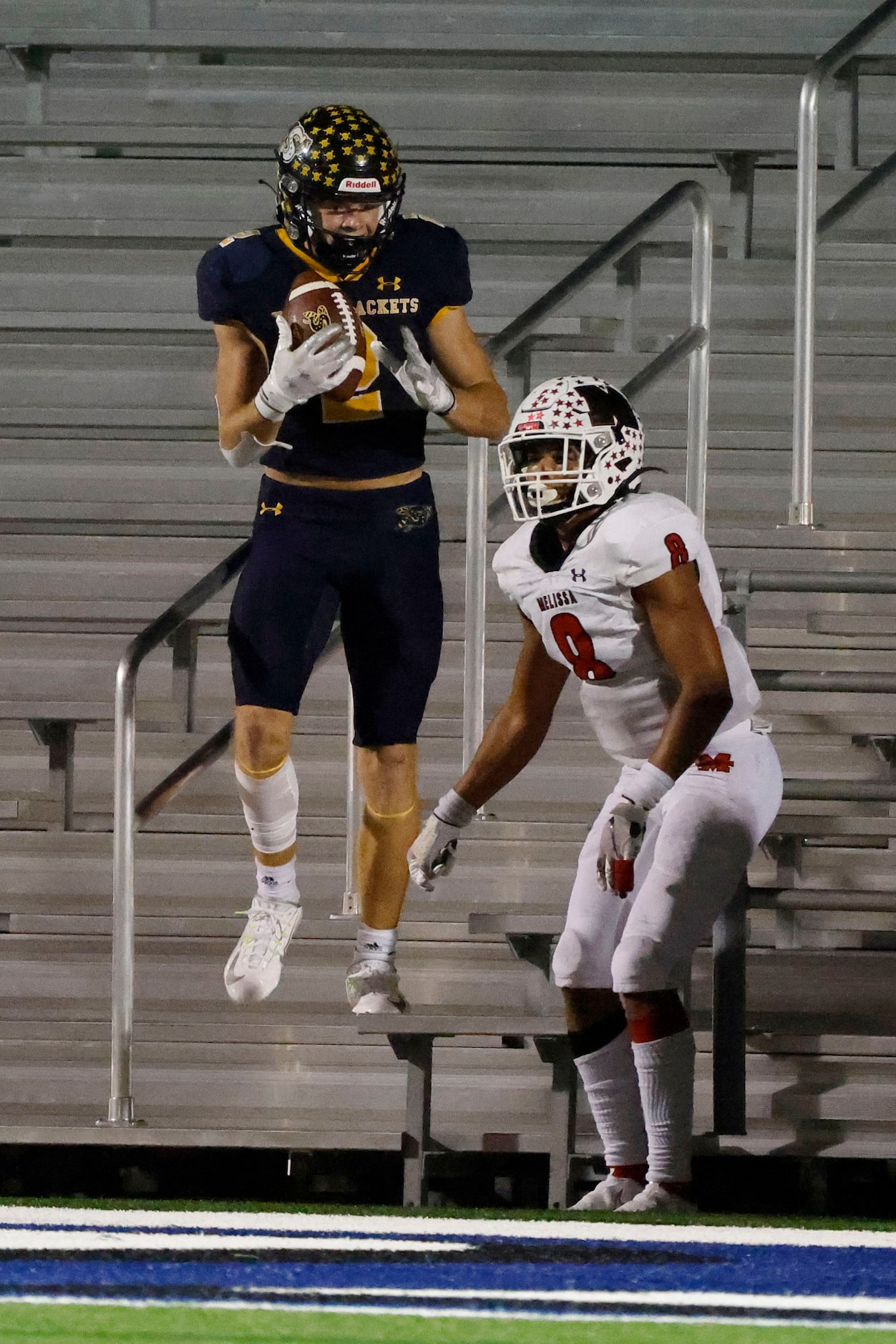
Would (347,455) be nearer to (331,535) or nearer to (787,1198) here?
(331,535)

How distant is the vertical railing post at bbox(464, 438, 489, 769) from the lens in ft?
17.7

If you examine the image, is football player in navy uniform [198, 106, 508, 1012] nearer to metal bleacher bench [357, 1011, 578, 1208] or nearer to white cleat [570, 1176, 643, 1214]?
metal bleacher bench [357, 1011, 578, 1208]

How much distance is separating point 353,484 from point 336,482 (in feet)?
0.11

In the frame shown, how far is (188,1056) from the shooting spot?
5.72m

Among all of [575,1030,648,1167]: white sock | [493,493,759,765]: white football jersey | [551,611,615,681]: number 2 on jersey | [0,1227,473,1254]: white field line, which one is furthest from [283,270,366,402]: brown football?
[0,1227,473,1254]: white field line

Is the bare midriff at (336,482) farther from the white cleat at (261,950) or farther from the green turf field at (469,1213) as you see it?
→ the green turf field at (469,1213)

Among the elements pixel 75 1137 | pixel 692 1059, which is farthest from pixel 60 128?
pixel 692 1059

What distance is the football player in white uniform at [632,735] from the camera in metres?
4.29

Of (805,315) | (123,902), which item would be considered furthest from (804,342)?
(123,902)

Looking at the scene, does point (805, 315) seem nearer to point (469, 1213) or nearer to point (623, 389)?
point (623, 389)

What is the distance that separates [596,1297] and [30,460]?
5220 mm

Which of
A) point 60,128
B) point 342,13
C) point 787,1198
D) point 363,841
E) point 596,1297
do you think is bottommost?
point 787,1198

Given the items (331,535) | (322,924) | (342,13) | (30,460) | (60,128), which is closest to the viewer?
(331,535)

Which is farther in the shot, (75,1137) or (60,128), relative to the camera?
(60,128)
